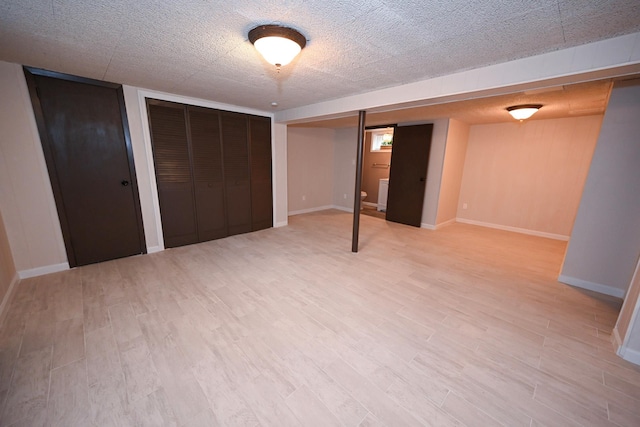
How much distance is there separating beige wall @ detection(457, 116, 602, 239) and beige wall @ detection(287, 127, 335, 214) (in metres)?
3.43

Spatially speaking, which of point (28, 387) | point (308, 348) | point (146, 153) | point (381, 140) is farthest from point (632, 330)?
point (381, 140)

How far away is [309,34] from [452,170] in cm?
455

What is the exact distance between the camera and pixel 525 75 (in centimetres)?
Answer: 199

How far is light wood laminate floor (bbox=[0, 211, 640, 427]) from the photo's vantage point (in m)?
1.37

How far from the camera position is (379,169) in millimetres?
7289

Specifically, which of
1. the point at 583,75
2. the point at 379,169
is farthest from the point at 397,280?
the point at 379,169

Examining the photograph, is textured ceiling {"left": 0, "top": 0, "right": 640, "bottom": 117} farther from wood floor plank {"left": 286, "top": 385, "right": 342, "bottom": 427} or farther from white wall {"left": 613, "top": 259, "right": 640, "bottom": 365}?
wood floor plank {"left": 286, "top": 385, "right": 342, "bottom": 427}

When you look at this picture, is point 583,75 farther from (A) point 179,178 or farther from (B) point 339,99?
(A) point 179,178

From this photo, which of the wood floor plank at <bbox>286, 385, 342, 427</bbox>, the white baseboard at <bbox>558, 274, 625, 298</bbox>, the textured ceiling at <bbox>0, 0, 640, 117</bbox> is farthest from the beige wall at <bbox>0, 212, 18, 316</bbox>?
the white baseboard at <bbox>558, 274, 625, 298</bbox>

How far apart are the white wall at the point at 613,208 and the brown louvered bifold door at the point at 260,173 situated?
4594 millimetres

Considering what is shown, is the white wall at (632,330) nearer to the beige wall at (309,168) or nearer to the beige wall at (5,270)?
the beige wall at (5,270)

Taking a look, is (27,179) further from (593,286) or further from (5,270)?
(593,286)

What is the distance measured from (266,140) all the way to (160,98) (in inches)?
68.4

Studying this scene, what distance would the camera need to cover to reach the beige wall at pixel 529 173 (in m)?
4.28
